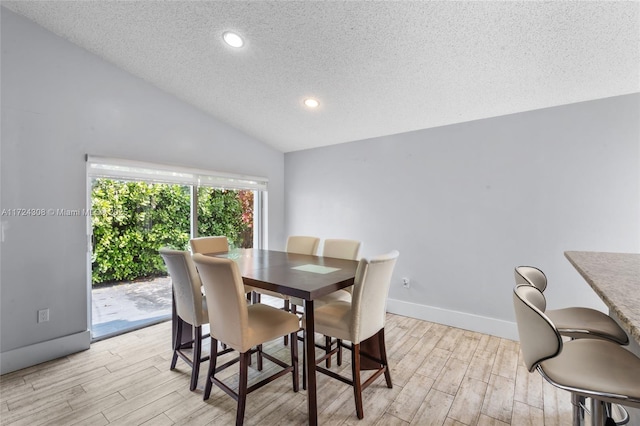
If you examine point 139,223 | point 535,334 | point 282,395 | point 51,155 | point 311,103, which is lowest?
point 282,395

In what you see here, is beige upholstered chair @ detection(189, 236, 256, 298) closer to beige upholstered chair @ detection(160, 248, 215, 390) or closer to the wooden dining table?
the wooden dining table

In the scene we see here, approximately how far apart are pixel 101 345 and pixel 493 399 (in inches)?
131

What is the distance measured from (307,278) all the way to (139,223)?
2.35 meters

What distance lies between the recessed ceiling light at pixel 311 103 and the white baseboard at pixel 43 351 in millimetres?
3042

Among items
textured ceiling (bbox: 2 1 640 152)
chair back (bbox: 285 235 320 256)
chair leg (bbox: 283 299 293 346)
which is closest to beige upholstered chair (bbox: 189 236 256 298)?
chair leg (bbox: 283 299 293 346)

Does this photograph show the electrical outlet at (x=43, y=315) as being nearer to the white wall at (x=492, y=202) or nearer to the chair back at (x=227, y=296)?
the chair back at (x=227, y=296)

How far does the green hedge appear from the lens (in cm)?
295

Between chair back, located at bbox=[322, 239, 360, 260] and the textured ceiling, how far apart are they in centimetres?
139

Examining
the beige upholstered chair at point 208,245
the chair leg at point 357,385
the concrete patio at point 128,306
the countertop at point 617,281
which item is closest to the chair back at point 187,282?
the beige upholstered chair at point 208,245

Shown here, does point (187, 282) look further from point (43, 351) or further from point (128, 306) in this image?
point (128, 306)

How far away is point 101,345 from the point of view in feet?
9.07

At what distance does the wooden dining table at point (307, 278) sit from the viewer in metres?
1.67

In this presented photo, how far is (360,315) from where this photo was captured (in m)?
1.79

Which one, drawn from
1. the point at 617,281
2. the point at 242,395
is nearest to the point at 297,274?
the point at 242,395
